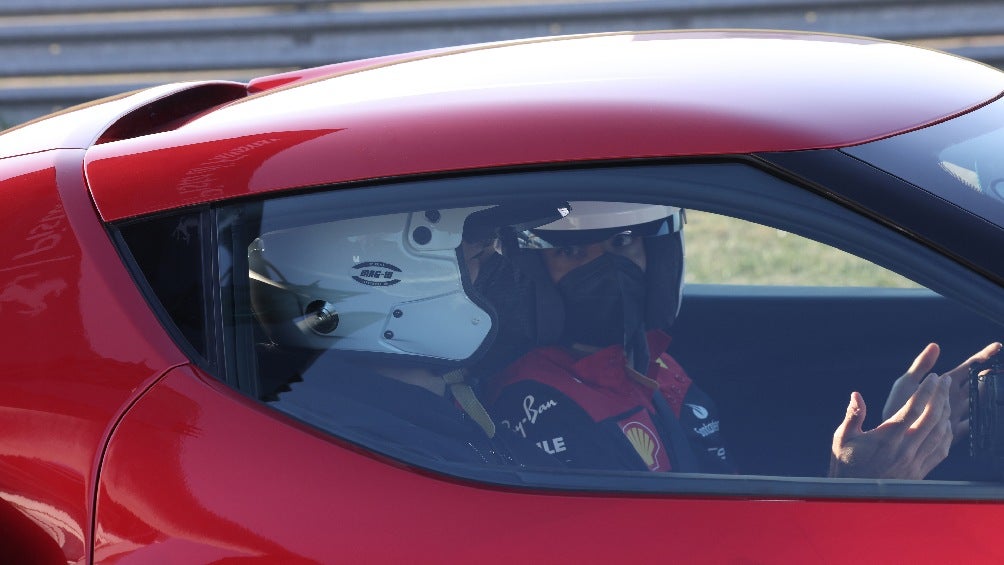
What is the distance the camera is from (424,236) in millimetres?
1695

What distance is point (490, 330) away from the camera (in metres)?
1.74

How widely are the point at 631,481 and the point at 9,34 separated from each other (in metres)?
6.98

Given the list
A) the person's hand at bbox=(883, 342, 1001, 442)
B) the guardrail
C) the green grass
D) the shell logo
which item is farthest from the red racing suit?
the guardrail

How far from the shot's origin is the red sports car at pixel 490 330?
4.91 feet

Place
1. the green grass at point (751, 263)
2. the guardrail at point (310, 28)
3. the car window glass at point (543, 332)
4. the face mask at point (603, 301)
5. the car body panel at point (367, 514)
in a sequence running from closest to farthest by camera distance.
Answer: the car body panel at point (367, 514) < the car window glass at point (543, 332) < the face mask at point (603, 301) < the green grass at point (751, 263) < the guardrail at point (310, 28)

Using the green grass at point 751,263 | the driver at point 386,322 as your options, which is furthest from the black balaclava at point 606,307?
the green grass at point 751,263

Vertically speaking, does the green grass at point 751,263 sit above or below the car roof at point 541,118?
below

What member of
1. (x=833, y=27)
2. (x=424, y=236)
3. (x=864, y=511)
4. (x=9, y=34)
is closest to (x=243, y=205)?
(x=424, y=236)

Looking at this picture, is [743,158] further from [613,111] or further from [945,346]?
[945,346]

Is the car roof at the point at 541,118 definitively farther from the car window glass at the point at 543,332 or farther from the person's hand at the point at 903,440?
the person's hand at the point at 903,440

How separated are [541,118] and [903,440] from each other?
0.68 m

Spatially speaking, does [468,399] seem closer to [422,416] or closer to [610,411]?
[422,416]

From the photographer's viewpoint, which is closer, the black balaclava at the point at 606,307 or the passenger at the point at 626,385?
the passenger at the point at 626,385

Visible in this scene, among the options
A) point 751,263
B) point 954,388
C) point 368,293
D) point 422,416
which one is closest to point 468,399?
point 422,416
